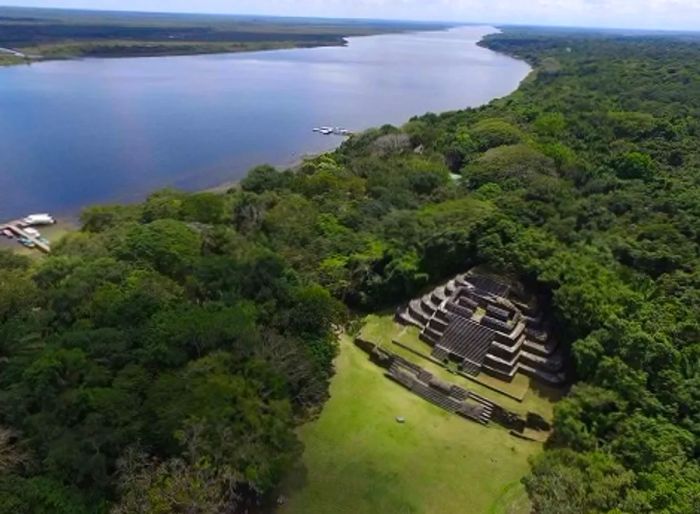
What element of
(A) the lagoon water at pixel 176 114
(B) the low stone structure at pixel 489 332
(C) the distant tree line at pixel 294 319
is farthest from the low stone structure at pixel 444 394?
(A) the lagoon water at pixel 176 114

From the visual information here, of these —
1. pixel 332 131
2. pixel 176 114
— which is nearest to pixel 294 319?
pixel 332 131

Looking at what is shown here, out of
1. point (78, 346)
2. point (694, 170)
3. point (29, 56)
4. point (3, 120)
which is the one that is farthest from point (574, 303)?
point (29, 56)

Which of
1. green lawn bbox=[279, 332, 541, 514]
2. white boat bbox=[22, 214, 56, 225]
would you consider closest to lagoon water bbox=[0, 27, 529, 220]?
white boat bbox=[22, 214, 56, 225]

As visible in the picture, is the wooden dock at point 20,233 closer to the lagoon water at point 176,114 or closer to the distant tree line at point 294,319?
the lagoon water at point 176,114

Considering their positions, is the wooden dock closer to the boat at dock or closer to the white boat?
the white boat

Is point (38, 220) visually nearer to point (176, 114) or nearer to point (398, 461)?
point (398, 461)
